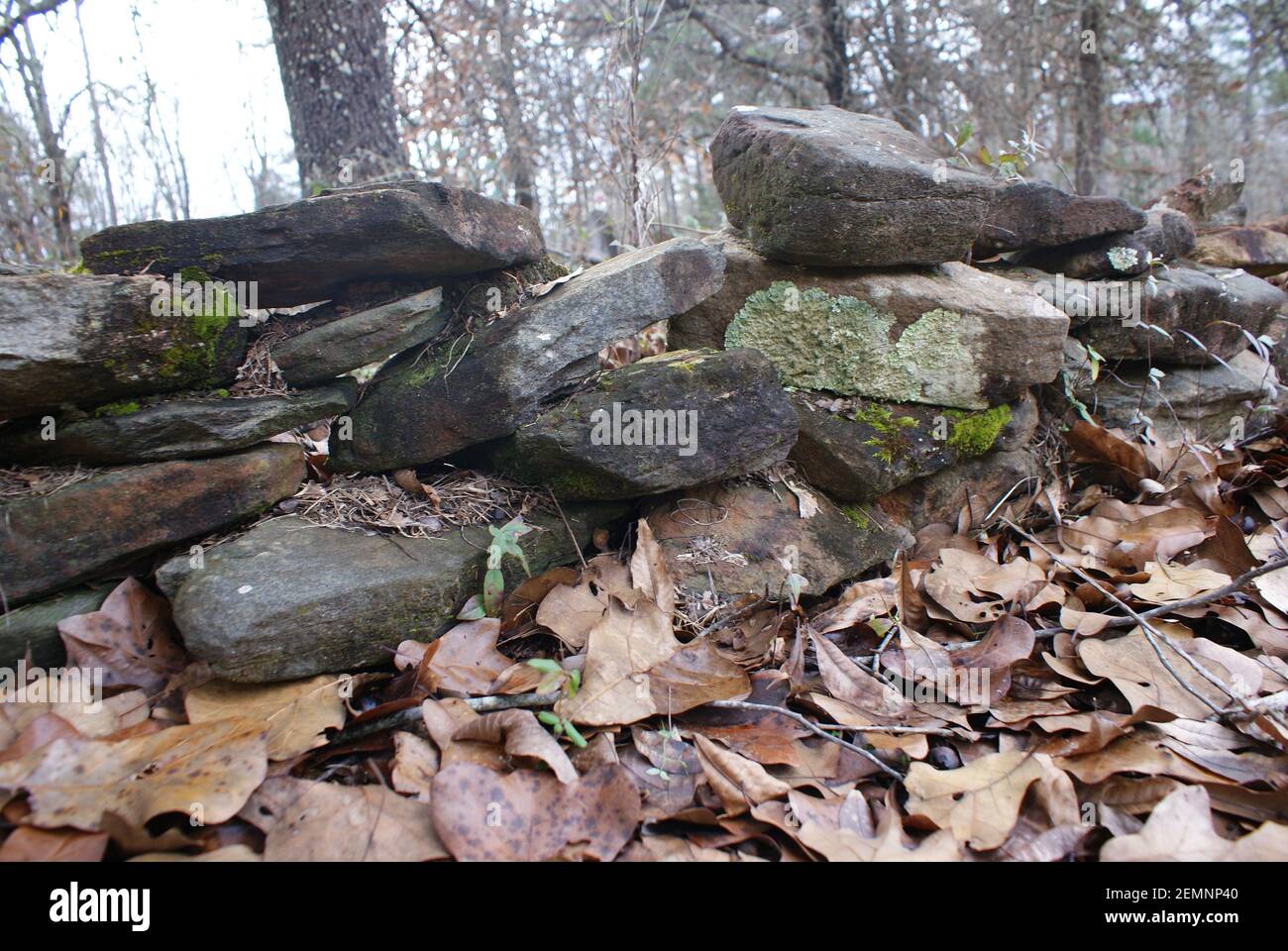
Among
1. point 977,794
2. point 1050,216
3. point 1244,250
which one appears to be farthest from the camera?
point 1244,250

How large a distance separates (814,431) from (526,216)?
4.67ft

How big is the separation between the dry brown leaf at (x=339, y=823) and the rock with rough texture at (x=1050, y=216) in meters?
3.55

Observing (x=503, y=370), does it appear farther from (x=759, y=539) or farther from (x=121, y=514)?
(x=121, y=514)

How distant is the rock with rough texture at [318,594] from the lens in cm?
204

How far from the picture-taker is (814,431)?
297 cm

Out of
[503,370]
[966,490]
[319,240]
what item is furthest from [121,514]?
[966,490]

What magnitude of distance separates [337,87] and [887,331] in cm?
400

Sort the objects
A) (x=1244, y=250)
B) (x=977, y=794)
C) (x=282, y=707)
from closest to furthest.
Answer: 1. (x=977, y=794)
2. (x=282, y=707)
3. (x=1244, y=250)

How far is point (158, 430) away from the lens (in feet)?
7.51

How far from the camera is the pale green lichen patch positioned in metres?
3.03

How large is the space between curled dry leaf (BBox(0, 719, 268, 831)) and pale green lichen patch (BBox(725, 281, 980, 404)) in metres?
2.29

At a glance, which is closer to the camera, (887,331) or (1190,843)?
(1190,843)

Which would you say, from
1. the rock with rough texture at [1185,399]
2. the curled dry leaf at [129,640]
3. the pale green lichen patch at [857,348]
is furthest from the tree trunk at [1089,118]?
the curled dry leaf at [129,640]
